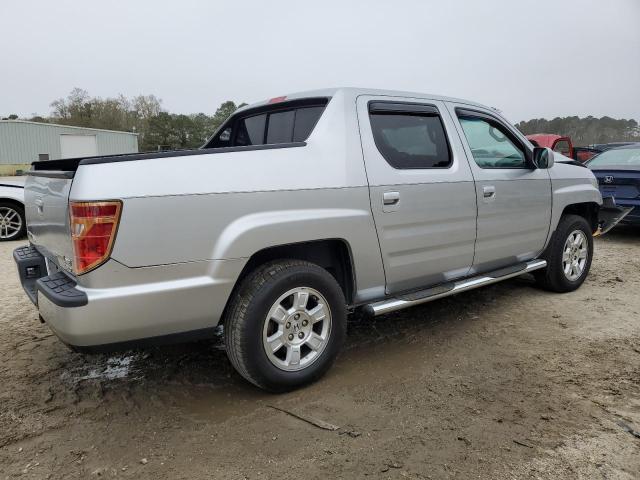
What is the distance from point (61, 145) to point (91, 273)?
153 feet

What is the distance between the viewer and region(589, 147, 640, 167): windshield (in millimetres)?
8305

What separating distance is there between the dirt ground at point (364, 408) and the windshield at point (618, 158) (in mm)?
5029

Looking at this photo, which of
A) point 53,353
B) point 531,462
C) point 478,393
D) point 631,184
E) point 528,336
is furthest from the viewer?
point 631,184

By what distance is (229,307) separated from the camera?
9.31 feet

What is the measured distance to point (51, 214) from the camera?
112 inches

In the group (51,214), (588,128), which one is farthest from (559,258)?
(588,128)

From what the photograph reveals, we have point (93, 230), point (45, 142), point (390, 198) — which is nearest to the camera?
point (93, 230)

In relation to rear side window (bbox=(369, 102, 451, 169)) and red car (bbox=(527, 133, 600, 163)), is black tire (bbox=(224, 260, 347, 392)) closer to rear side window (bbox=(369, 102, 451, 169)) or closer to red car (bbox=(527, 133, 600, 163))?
rear side window (bbox=(369, 102, 451, 169))

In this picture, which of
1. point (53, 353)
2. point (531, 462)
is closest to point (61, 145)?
point (53, 353)

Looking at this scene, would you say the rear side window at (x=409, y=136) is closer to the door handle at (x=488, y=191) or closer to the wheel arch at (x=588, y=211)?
the door handle at (x=488, y=191)

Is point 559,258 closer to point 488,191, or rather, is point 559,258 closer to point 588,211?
point 588,211

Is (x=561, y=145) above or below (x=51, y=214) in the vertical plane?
above

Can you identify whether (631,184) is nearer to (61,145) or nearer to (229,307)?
(229,307)

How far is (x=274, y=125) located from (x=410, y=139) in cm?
106
